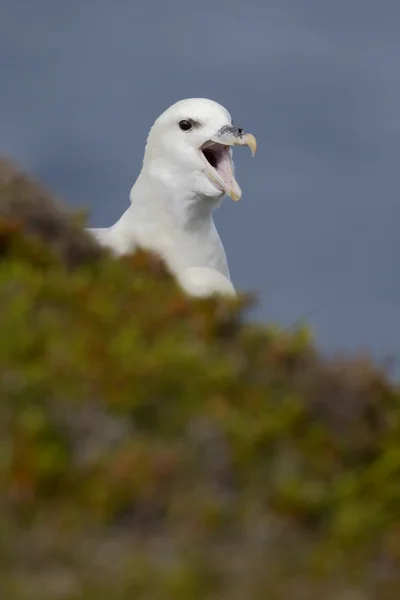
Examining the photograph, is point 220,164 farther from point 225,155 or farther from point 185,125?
Result: point 185,125

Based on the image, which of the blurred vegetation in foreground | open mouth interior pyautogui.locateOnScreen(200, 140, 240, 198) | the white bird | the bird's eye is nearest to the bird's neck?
the white bird

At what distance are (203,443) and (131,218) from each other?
755 cm

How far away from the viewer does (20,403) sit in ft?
21.4

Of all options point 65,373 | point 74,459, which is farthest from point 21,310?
point 74,459

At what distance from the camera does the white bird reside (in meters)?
13.7

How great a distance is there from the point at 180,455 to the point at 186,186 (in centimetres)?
766

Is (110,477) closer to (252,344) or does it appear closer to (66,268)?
(252,344)

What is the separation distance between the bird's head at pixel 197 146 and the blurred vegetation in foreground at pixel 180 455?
18.2 ft

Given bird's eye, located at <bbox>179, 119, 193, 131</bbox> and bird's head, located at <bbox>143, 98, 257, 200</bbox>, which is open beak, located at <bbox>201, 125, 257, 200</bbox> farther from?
bird's eye, located at <bbox>179, 119, 193, 131</bbox>

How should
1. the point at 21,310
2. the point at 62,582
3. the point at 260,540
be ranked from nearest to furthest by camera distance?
the point at 62,582
the point at 260,540
the point at 21,310

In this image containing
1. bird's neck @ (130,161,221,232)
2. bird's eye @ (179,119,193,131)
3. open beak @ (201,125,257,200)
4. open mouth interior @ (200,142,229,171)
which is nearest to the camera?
open beak @ (201,125,257,200)

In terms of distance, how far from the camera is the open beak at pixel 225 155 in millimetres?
13477

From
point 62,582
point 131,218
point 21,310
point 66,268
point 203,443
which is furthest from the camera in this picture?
point 131,218

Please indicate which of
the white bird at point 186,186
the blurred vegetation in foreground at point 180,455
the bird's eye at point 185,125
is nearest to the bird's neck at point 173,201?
the white bird at point 186,186
